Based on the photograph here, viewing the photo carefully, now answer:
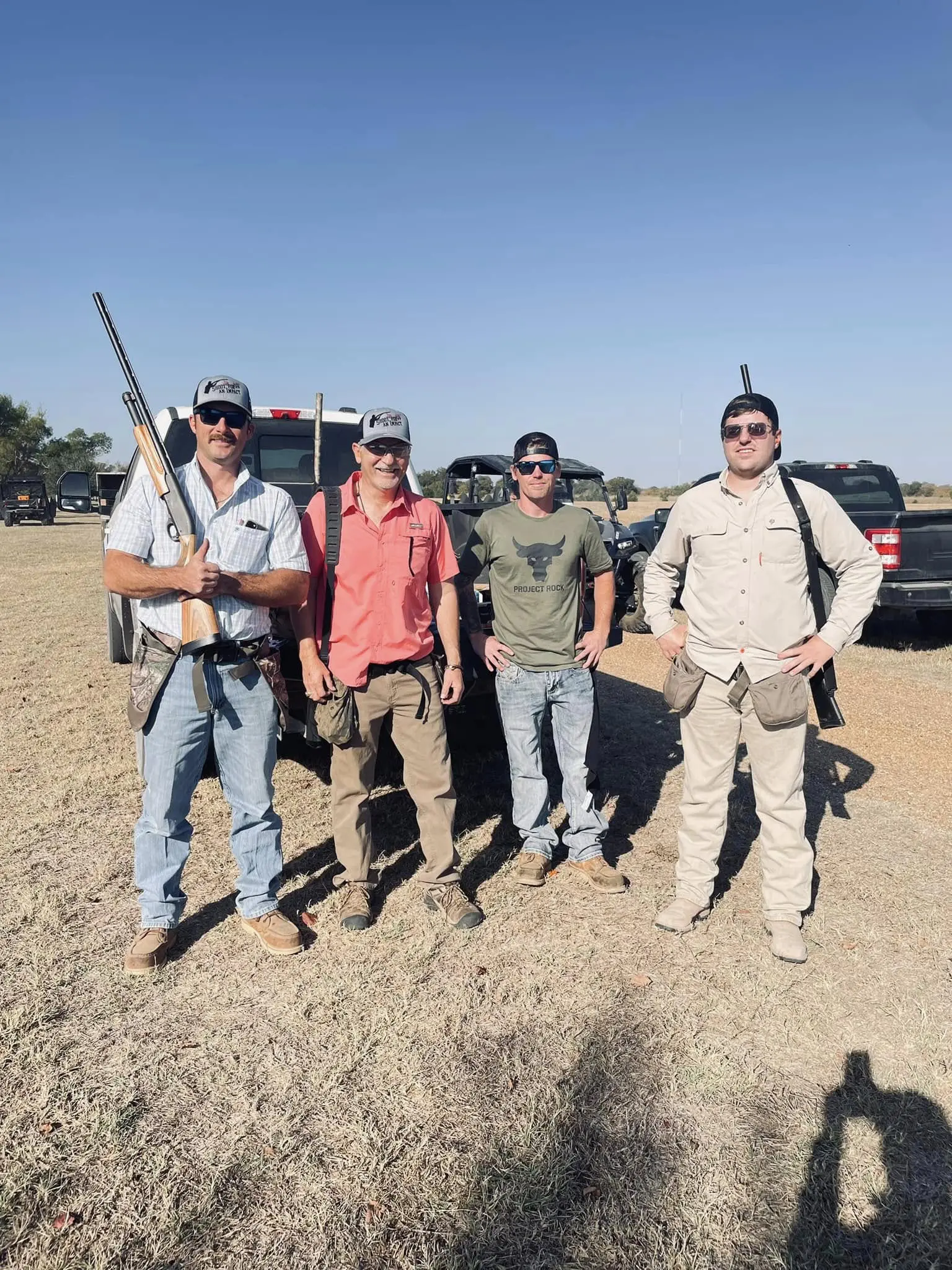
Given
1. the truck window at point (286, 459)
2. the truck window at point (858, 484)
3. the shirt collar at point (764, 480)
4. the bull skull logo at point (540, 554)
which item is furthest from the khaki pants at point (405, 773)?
the truck window at point (858, 484)

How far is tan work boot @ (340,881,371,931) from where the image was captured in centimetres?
347

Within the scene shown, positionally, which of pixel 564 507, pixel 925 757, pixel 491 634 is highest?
pixel 564 507

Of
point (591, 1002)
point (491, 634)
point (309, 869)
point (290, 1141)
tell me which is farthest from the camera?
point (491, 634)

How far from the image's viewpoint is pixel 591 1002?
3.03m

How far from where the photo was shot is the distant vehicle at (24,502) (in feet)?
110

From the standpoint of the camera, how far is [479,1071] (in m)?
2.66

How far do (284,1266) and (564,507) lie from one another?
2961 millimetres

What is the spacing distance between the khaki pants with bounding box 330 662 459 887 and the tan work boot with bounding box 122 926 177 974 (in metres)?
0.75

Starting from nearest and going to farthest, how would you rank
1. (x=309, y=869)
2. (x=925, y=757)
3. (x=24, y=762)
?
(x=309, y=869) → (x=24, y=762) → (x=925, y=757)

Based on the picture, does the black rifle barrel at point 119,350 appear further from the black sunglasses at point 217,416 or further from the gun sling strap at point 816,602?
the gun sling strap at point 816,602

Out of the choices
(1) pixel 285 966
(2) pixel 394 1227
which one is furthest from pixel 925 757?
(2) pixel 394 1227

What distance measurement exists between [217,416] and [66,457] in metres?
57.7

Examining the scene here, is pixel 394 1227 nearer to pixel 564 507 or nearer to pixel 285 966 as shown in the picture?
pixel 285 966

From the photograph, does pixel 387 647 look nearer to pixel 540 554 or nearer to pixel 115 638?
pixel 540 554
